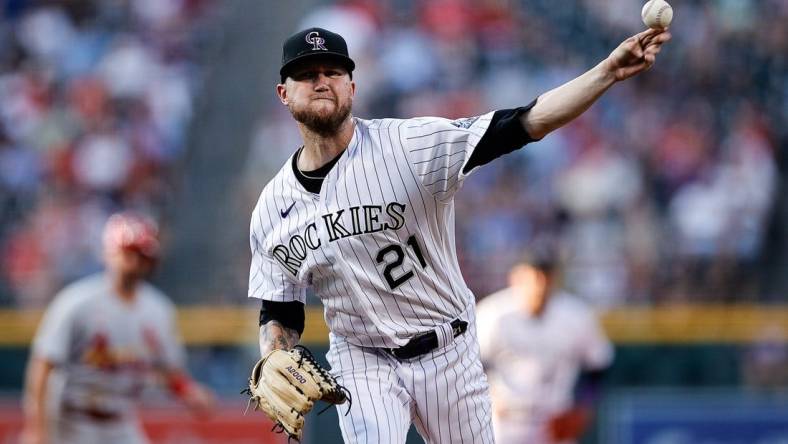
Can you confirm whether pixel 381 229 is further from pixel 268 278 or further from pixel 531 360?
pixel 531 360

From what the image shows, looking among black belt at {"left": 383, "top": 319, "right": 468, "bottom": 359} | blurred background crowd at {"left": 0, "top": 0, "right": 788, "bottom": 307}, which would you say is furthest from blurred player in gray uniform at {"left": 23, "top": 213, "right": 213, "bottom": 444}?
blurred background crowd at {"left": 0, "top": 0, "right": 788, "bottom": 307}

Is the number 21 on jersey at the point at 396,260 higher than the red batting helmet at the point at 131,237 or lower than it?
lower

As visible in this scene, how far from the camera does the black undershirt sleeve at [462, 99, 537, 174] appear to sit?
463 cm

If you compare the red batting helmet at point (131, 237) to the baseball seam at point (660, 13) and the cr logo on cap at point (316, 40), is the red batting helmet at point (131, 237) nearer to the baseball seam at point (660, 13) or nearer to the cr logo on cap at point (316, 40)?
the cr logo on cap at point (316, 40)

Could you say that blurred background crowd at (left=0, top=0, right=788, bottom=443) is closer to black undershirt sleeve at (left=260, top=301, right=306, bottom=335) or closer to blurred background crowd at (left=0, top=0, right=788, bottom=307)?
blurred background crowd at (left=0, top=0, right=788, bottom=307)

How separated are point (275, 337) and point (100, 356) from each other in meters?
3.05

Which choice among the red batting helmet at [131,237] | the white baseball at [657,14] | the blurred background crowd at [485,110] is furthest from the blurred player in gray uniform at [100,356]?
the white baseball at [657,14]

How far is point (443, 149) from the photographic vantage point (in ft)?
15.9

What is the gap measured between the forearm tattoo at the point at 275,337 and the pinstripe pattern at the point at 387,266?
112mm


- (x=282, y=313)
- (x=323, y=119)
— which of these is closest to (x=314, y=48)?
(x=323, y=119)

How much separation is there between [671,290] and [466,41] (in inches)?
144

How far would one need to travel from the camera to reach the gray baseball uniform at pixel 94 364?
308 inches

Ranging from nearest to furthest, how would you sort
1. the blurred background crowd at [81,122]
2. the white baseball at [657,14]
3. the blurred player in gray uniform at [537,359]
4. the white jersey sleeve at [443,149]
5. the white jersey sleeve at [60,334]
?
1. the white baseball at [657,14]
2. the white jersey sleeve at [443,149]
3. the white jersey sleeve at [60,334]
4. the blurred player in gray uniform at [537,359]
5. the blurred background crowd at [81,122]

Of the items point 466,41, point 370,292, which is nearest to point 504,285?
point 466,41
